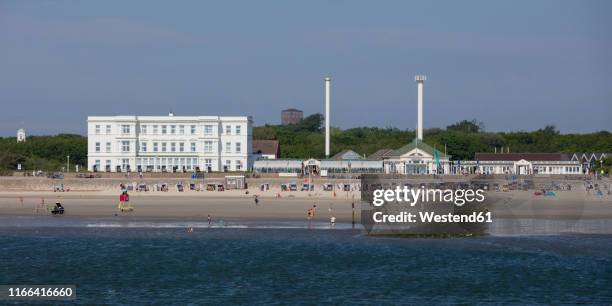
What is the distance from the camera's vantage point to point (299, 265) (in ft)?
117

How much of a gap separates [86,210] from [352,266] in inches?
982

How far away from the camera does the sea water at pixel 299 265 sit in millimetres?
30484

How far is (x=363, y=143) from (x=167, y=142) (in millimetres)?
39188

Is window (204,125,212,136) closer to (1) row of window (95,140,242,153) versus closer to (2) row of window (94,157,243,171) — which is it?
(1) row of window (95,140,242,153)

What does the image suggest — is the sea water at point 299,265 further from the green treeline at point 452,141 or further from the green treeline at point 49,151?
the green treeline at point 452,141

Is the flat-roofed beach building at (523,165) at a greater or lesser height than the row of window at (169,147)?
lesser

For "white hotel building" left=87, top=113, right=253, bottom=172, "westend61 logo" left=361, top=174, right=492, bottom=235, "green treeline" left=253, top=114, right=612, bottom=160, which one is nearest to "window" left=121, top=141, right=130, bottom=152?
"white hotel building" left=87, top=113, right=253, bottom=172

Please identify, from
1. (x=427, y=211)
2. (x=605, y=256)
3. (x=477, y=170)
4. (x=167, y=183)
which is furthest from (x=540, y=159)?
(x=605, y=256)

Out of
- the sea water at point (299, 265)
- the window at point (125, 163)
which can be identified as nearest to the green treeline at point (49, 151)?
the window at point (125, 163)

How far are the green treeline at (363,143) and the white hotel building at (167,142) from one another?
763 centimetres

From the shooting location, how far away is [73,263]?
118 ft

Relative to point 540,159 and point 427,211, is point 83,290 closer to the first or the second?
point 427,211

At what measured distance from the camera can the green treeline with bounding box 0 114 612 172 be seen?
9994cm

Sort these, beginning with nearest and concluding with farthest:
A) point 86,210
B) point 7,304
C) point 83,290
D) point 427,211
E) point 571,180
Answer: point 7,304
point 83,290
point 427,211
point 86,210
point 571,180
